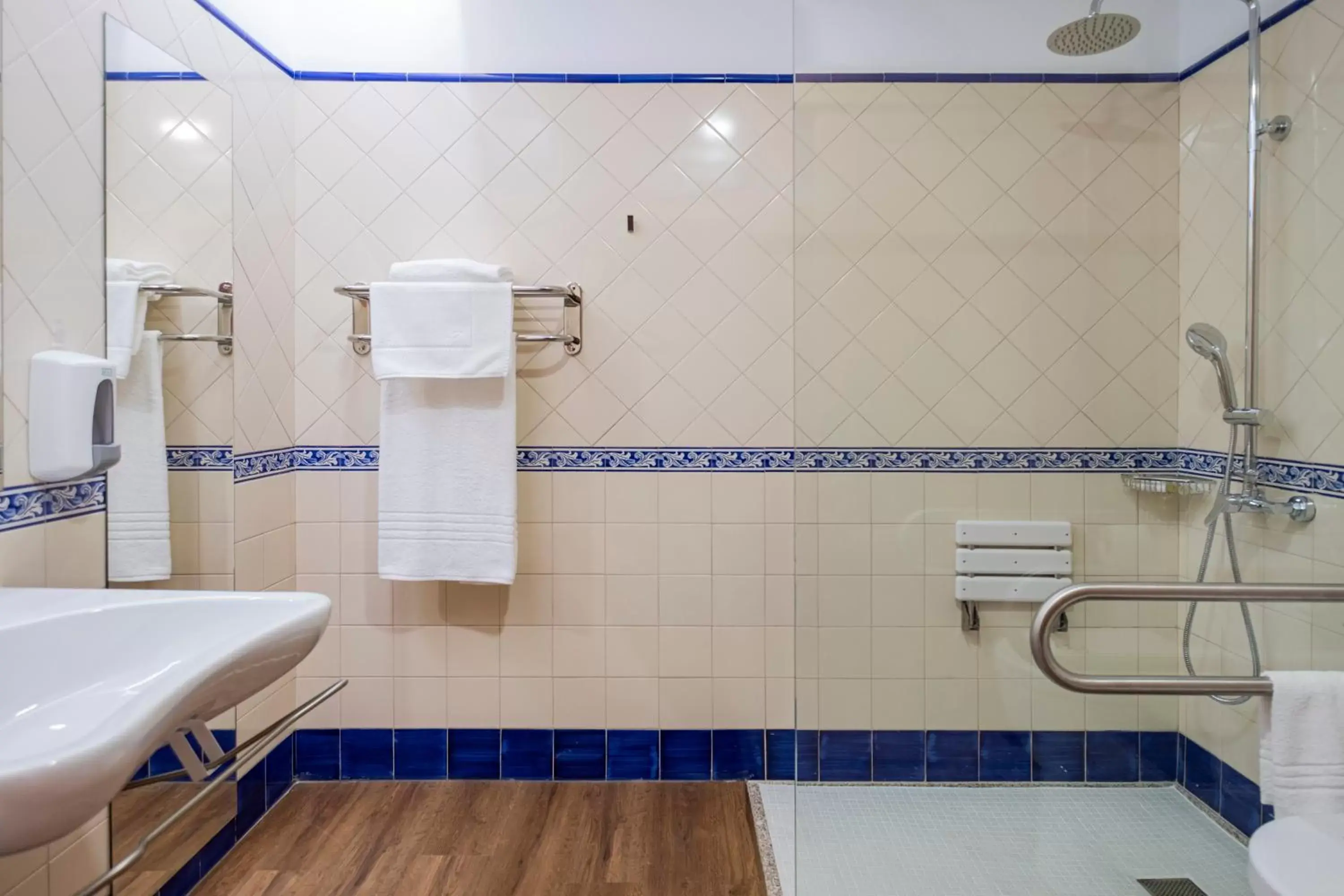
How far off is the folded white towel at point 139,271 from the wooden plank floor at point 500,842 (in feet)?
4.47

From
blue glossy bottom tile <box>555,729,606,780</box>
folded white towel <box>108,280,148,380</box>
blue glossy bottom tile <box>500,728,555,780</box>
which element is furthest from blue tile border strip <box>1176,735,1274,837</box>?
folded white towel <box>108,280,148,380</box>

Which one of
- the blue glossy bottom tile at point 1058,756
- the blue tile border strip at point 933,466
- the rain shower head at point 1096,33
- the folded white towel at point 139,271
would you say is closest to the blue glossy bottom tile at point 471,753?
the blue tile border strip at point 933,466

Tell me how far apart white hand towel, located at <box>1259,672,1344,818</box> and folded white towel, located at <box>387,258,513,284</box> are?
6.10 feet

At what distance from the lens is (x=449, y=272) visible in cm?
207

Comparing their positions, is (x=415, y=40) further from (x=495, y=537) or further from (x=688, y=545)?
(x=688, y=545)

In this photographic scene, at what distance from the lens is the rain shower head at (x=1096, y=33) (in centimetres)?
120

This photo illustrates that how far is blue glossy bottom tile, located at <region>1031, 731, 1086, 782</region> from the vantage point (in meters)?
1.23

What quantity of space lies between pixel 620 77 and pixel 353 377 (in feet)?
3.87

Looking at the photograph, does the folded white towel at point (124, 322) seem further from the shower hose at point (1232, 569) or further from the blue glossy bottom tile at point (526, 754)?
the shower hose at point (1232, 569)

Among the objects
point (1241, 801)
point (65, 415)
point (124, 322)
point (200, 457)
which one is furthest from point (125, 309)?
point (1241, 801)

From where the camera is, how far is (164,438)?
1602 mm

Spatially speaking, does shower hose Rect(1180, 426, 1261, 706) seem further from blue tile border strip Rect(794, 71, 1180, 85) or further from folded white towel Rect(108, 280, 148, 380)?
folded white towel Rect(108, 280, 148, 380)

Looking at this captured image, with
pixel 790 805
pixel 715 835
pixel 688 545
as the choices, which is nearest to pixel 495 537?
pixel 688 545

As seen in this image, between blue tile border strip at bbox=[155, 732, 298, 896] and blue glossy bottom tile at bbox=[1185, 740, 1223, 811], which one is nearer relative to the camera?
blue glossy bottom tile at bbox=[1185, 740, 1223, 811]
